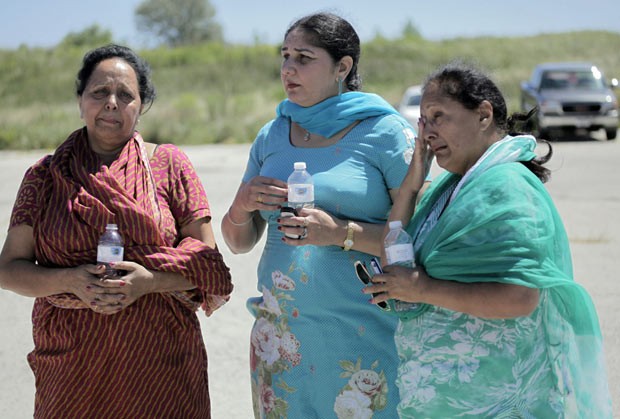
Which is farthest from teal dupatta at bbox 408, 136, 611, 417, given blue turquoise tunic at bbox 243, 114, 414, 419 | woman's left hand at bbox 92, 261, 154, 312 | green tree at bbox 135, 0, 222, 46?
green tree at bbox 135, 0, 222, 46

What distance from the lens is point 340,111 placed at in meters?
3.20

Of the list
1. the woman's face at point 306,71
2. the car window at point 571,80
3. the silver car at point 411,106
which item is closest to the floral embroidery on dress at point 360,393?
the woman's face at point 306,71

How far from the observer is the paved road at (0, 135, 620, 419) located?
538 centimetres

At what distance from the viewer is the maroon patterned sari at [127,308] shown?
311cm

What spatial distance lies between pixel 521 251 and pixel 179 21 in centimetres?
Answer: 9423

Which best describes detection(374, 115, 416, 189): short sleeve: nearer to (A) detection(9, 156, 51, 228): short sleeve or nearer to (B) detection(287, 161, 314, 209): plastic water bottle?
(B) detection(287, 161, 314, 209): plastic water bottle

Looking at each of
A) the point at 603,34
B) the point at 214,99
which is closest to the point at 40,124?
the point at 214,99

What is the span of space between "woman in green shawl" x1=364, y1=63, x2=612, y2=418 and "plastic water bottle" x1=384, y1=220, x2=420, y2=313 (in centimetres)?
3

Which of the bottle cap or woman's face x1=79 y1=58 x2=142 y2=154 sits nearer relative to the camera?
the bottle cap

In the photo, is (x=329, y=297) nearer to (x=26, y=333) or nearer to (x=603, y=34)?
(x=26, y=333)

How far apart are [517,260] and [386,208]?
780mm

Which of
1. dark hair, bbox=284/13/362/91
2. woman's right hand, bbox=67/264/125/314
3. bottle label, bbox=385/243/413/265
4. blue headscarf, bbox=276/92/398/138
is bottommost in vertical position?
woman's right hand, bbox=67/264/125/314

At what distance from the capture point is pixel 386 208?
10.4ft

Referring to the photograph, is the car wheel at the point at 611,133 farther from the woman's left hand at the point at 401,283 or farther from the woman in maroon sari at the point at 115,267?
the woman's left hand at the point at 401,283
